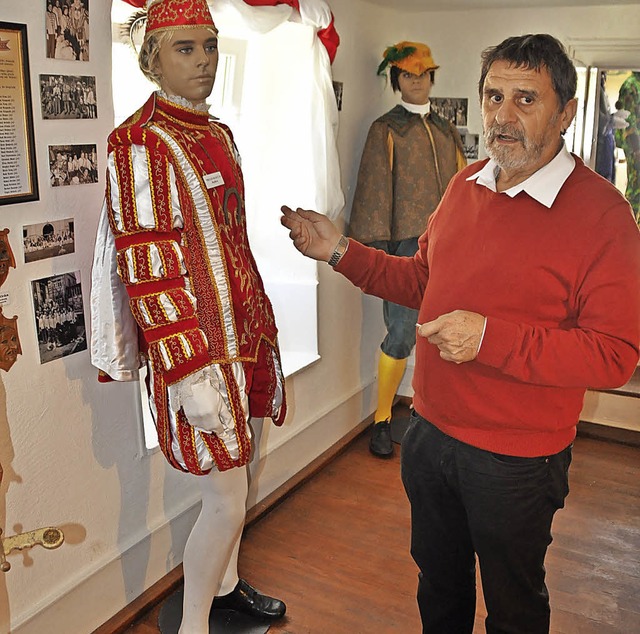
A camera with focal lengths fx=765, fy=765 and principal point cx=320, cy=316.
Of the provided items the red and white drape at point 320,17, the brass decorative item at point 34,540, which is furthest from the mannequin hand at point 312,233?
the brass decorative item at point 34,540

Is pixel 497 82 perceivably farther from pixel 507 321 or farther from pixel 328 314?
pixel 328 314

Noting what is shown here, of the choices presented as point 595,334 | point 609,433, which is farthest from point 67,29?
point 609,433

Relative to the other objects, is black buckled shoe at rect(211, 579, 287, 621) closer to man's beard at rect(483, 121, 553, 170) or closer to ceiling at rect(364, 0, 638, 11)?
man's beard at rect(483, 121, 553, 170)

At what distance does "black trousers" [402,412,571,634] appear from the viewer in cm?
149

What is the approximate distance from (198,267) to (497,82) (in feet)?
2.37

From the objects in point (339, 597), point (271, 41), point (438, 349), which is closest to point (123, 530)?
point (339, 597)

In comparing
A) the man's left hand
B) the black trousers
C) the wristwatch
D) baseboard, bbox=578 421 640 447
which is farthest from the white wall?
baseboard, bbox=578 421 640 447

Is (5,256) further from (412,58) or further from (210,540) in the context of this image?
(412,58)

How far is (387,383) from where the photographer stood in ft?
11.0

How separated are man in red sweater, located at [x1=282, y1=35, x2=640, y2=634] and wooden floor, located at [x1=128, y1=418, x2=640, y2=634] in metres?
0.67

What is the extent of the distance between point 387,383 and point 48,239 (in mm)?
1899

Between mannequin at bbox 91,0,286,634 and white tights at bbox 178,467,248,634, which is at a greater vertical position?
mannequin at bbox 91,0,286,634

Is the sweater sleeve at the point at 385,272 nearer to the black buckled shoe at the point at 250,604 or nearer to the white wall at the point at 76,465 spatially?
the white wall at the point at 76,465

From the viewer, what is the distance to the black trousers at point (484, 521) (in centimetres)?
149
